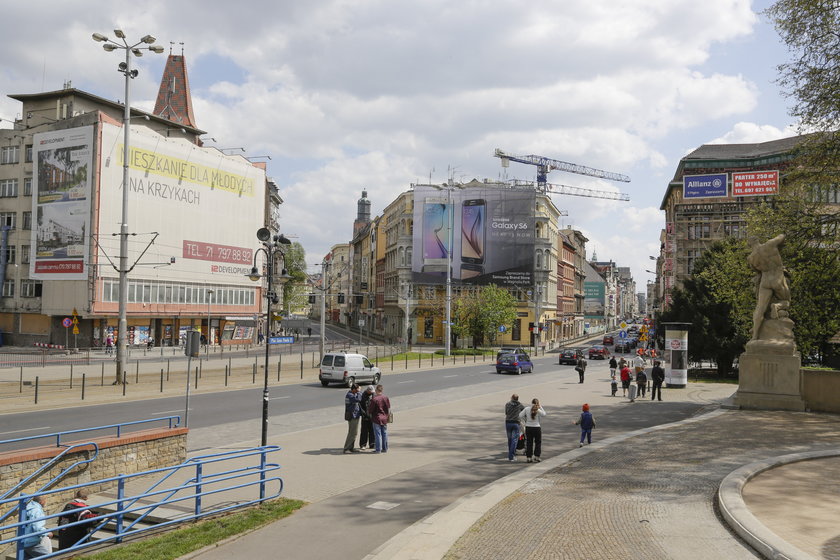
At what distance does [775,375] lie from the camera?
22.2 m

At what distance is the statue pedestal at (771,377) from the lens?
72.2 ft

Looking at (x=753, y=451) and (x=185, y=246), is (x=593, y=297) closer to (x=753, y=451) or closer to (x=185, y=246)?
(x=185, y=246)

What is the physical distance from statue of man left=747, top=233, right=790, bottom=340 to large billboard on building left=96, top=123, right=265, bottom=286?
45847 millimetres

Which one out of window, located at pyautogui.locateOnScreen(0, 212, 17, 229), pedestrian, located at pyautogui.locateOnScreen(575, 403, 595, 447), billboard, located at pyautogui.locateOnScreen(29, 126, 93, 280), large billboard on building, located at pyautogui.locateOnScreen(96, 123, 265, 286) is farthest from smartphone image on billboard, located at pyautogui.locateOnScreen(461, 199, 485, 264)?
pedestrian, located at pyautogui.locateOnScreen(575, 403, 595, 447)

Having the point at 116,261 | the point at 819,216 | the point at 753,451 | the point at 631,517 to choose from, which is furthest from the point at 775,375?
the point at 116,261

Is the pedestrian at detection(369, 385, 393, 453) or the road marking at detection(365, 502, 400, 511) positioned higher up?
the pedestrian at detection(369, 385, 393, 453)

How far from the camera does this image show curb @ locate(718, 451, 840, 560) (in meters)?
7.96

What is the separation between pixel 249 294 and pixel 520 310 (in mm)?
35524

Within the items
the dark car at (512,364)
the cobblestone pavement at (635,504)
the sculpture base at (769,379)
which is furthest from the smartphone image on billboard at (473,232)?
the cobblestone pavement at (635,504)

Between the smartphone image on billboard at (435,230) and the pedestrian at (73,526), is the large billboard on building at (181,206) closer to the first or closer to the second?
the smartphone image on billboard at (435,230)

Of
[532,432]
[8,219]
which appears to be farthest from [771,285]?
[8,219]

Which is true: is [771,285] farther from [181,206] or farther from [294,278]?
[294,278]

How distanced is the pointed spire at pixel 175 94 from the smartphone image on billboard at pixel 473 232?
37.6 metres

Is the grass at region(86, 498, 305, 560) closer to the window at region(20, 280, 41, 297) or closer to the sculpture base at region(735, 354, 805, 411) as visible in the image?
the sculpture base at region(735, 354, 805, 411)
